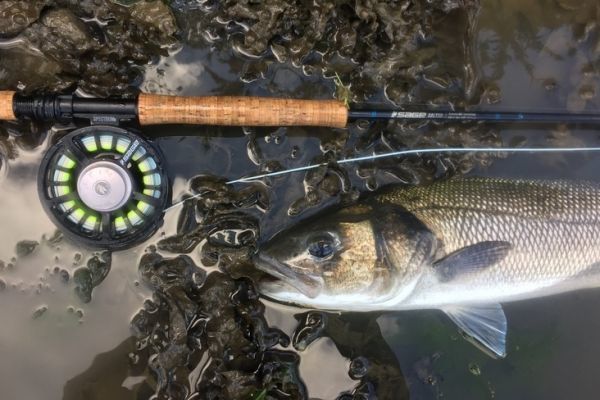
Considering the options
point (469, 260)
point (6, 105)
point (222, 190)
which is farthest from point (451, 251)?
point (6, 105)

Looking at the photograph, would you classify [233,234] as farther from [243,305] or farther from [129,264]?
[129,264]

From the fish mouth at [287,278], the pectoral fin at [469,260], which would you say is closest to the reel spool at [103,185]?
the fish mouth at [287,278]

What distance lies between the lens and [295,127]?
2.88 m

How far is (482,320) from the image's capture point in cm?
288

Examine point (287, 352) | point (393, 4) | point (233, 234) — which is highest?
point (393, 4)

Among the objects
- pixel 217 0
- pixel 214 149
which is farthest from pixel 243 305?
pixel 217 0

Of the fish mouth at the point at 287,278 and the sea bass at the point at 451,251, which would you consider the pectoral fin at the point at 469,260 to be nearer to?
the sea bass at the point at 451,251

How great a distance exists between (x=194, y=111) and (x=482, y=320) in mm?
1925

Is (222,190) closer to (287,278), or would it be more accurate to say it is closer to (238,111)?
(238,111)

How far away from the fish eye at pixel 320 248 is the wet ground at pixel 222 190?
386mm

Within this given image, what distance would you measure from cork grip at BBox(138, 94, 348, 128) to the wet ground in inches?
12.5

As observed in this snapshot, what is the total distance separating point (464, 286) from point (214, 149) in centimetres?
154

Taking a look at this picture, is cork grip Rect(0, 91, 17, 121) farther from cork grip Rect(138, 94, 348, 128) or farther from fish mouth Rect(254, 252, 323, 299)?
fish mouth Rect(254, 252, 323, 299)

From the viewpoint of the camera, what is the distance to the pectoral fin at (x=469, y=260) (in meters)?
2.62
